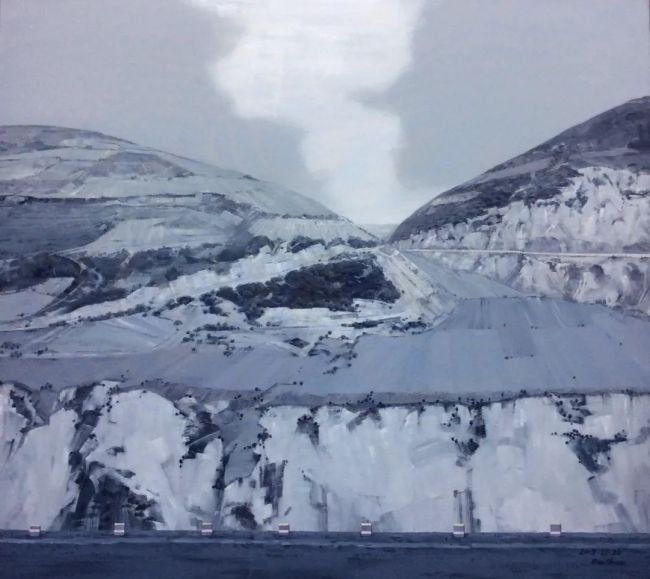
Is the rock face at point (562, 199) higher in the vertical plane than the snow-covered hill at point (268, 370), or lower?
higher

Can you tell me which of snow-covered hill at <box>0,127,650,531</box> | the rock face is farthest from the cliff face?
the rock face

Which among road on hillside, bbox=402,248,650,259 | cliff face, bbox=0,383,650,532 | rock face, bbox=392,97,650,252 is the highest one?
rock face, bbox=392,97,650,252

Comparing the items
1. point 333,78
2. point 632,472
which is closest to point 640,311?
point 632,472

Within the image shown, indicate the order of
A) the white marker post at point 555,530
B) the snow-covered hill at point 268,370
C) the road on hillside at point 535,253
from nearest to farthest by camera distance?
the white marker post at point 555,530 → the snow-covered hill at point 268,370 → the road on hillside at point 535,253

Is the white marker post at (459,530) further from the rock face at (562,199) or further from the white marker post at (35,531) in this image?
the white marker post at (35,531)

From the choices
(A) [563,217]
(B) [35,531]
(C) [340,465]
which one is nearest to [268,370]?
Answer: (C) [340,465]

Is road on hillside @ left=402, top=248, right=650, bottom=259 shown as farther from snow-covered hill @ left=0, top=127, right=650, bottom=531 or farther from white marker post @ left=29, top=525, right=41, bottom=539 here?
white marker post @ left=29, top=525, right=41, bottom=539

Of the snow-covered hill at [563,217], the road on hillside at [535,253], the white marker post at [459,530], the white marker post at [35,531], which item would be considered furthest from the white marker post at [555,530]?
the white marker post at [35,531]
